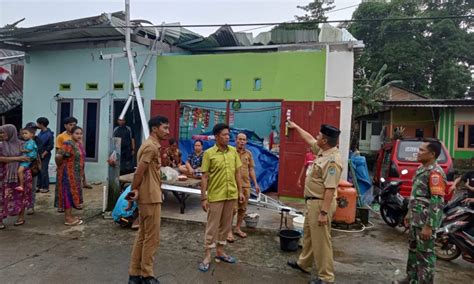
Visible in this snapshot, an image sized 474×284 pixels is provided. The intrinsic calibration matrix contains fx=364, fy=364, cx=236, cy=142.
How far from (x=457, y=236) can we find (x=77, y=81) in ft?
30.3

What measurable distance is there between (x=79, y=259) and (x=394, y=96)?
Answer: 22.8 m

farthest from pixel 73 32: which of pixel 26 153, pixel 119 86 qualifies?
pixel 26 153

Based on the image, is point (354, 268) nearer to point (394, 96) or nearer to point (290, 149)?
point (290, 149)

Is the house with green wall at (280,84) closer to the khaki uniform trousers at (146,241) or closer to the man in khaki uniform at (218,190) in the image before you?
the man in khaki uniform at (218,190)

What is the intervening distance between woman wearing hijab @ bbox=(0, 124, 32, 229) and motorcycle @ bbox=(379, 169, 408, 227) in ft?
19.8

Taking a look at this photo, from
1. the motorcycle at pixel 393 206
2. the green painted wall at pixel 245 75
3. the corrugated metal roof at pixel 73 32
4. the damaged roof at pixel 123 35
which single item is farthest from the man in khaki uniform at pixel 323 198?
the corrugated metal roof at pixel 73 32

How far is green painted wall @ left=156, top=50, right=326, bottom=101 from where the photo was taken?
A: 812cm

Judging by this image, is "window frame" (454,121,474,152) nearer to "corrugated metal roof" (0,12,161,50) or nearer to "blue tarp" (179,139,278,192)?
"blue tarp" (179,139,278,192)

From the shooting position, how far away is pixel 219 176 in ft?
14.0

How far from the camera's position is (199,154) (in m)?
7.63

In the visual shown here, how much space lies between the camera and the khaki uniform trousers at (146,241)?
3.65 metres

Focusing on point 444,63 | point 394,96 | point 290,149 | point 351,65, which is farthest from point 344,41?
point 444,63

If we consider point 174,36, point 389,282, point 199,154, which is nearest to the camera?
point 389,282

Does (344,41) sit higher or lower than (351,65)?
higher
